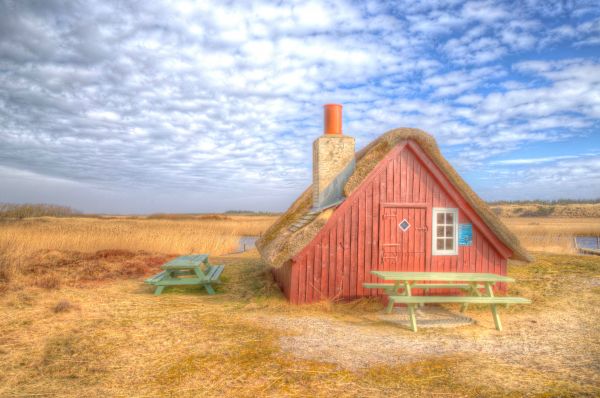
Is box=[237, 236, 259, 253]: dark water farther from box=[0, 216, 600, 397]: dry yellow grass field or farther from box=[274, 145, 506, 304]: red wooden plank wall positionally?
box=[274, 145, 506, 304]: red wooden plank wall

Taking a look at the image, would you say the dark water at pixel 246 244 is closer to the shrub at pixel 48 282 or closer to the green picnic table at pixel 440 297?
the shrub at pixel 48 282

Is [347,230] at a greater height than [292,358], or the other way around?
[347,230]

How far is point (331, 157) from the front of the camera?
35.6 ft

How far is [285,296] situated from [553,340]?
5.61m

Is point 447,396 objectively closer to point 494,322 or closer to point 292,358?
point 292,358

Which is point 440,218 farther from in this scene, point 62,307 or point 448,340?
point 62,307

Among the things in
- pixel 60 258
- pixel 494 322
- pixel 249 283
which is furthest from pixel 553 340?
pixel 60 258

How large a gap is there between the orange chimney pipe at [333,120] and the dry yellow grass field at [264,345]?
4.50 m

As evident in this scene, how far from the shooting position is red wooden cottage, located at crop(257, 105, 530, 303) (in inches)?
370

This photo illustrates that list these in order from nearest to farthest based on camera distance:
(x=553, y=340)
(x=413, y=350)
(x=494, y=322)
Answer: (x=413, y=350), (x=553, y=340), (x=494, y=322)

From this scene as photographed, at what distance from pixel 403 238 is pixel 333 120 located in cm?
360

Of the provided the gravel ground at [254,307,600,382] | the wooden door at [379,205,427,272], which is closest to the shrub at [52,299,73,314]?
the gravel ground at [254,307,600,382]

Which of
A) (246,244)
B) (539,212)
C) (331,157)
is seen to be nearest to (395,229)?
(331,157)

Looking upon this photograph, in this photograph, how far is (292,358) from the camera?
605cm
